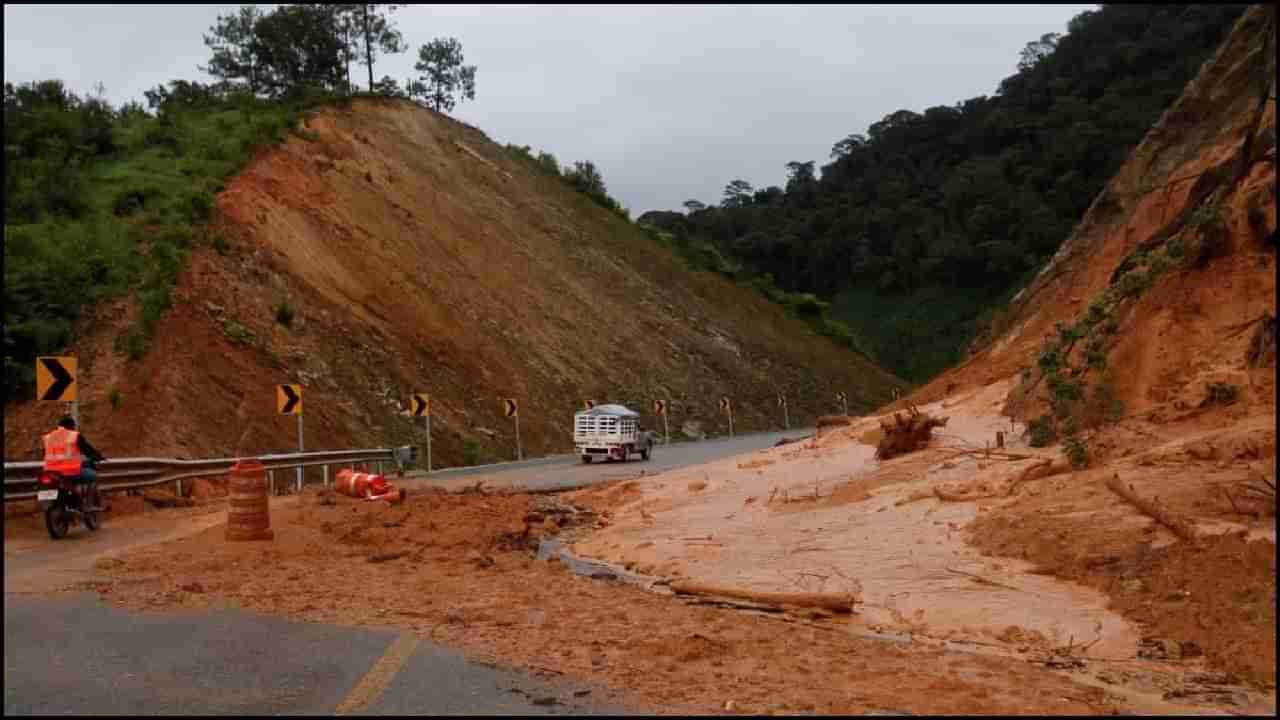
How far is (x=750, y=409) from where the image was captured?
51.8 m

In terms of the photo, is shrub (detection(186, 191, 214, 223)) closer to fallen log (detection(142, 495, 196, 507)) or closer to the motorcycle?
fallen log (detection(142, 495, 196, 507))

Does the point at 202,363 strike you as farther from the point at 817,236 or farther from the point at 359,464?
the point at 817,236

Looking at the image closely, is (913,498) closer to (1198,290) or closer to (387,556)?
(1198,290)

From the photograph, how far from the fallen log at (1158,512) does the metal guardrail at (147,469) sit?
10074 millimetres

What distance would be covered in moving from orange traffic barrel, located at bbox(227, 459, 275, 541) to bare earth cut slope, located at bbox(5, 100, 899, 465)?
9.01 meters

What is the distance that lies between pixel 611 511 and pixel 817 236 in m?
86.0

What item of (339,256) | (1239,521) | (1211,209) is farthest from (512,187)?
(1239,521)

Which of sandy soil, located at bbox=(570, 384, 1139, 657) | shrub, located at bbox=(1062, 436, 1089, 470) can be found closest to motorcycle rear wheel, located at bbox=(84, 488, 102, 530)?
sandy soil, located at bbox=(570, 384, 1139, 657)

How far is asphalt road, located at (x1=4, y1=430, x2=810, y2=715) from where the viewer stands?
5934 mm

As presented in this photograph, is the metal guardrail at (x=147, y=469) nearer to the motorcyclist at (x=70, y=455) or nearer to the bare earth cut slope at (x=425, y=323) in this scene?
the motorcyclist at (x=70, y=455)

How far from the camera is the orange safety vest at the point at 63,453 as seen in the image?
42.7 feet

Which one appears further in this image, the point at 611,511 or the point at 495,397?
the point at 495,397

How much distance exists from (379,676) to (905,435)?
1093 centimetres

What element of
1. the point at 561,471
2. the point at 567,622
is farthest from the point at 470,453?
the point at 567,622
